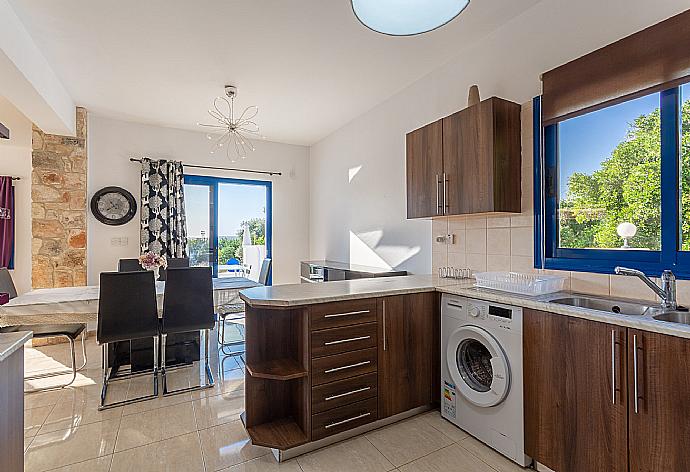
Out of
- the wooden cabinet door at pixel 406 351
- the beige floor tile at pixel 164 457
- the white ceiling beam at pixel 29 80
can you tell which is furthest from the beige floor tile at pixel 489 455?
the white ceiling beam at pixel 29 80

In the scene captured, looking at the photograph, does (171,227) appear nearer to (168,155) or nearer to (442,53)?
(168,155)

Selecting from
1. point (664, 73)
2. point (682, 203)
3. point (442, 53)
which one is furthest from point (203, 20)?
point (682, 203)

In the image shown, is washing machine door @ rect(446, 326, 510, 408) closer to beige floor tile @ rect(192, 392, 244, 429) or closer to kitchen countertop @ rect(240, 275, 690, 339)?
kitchen countertop @ rect(240, 275, 690, 339)

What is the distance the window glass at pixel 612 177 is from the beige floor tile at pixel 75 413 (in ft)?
10.9

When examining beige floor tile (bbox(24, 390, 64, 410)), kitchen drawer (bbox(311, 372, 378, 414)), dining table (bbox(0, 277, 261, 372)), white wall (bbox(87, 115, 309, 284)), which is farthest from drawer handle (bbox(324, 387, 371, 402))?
white wall (bbox(87, 115, 309, 284))

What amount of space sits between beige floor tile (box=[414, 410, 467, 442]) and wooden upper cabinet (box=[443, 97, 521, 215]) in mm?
1405

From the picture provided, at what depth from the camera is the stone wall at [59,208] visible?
13.9ft

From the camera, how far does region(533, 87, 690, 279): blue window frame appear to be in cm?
Result: 181

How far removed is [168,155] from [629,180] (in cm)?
518

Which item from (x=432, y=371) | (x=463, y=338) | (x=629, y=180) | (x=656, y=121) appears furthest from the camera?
(x=432, y=371)

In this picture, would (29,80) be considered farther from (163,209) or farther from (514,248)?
(514,248)

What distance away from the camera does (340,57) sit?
10.3 ft

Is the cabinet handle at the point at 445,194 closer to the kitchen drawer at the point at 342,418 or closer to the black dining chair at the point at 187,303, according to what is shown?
the kitchen drawer at the point at 342,418

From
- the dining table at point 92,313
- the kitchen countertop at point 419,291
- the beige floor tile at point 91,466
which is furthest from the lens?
the dining table at point 92,313
